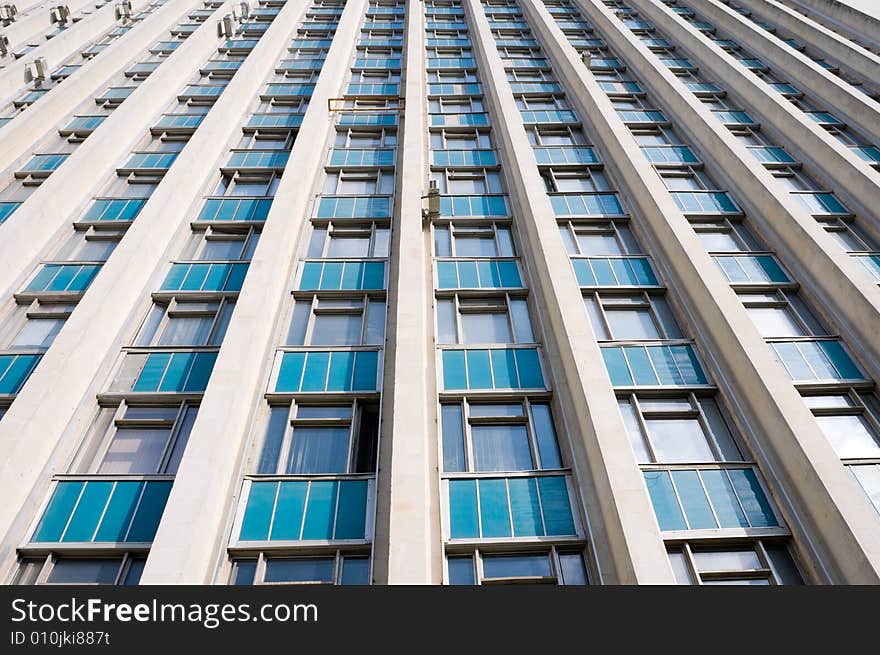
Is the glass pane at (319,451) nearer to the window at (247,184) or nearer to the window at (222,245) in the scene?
the window at (222,245)

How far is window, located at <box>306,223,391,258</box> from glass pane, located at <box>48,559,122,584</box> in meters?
10.9

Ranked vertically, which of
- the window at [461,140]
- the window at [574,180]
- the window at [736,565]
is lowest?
the window at [736,565]

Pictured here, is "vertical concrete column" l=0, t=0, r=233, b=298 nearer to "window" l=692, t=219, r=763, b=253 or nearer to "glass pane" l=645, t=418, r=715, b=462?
"glass pane" l=645, t=418, r=715, b=462

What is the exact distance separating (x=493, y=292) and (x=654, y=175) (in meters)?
8.29

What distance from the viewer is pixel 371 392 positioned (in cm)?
1457

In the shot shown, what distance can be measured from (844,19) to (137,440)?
150 feet

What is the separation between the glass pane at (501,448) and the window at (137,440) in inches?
284

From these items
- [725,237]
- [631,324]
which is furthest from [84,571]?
[725,237]

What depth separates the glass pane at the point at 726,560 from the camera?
11.3 m

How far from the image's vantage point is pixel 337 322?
1705 cm

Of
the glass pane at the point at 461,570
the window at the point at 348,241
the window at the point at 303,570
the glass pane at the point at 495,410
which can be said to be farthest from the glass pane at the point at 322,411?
the window at the point at 348,241

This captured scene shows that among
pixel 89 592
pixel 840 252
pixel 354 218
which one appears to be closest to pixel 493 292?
pixel 354 218

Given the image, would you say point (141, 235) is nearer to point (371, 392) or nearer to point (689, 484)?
point (371, 392)

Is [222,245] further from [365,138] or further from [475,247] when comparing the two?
[365,138]
